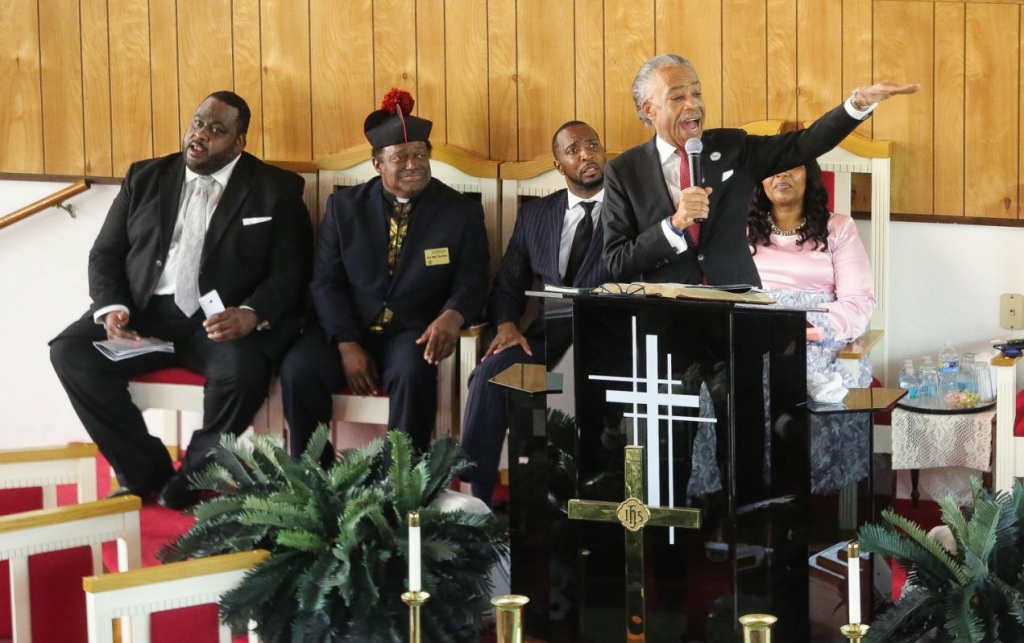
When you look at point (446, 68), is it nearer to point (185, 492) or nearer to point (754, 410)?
point (185, 492)

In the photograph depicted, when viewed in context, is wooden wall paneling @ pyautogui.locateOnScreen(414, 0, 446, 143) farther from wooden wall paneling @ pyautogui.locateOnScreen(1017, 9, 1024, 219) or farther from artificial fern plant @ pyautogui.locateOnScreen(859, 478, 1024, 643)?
artificial fern plant @ pyautogui.locateOnScreen(859, 478, 1024, 643)

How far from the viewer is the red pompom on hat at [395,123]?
447 centimetres

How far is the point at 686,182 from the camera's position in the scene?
3506 millimetres

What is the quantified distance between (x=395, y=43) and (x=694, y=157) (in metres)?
1.88

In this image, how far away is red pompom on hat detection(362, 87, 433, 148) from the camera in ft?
14.7

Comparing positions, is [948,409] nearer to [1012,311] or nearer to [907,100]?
[1012,311]

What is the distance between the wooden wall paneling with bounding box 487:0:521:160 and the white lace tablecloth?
61.0 inches

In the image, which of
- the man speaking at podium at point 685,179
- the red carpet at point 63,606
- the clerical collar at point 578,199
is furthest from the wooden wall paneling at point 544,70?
the red carpet at point 63,606

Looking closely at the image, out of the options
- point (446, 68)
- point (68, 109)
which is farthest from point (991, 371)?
point (68, 109)

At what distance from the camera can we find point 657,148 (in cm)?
356

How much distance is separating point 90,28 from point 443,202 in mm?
1481

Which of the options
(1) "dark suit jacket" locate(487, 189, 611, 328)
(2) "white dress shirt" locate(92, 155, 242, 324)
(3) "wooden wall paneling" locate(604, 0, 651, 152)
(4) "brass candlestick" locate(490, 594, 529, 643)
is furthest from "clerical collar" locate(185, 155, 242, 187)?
(4) "brass candlestick" locate(490, 594, 529, 643)

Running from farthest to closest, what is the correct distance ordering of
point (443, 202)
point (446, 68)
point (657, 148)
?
point (446, 68) → point (443, 202) → point (657, 148)

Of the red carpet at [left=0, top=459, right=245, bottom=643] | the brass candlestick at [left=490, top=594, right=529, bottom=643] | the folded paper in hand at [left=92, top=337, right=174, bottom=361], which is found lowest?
the red carpet at [left=0, top=459, right=245, bottom=643]
